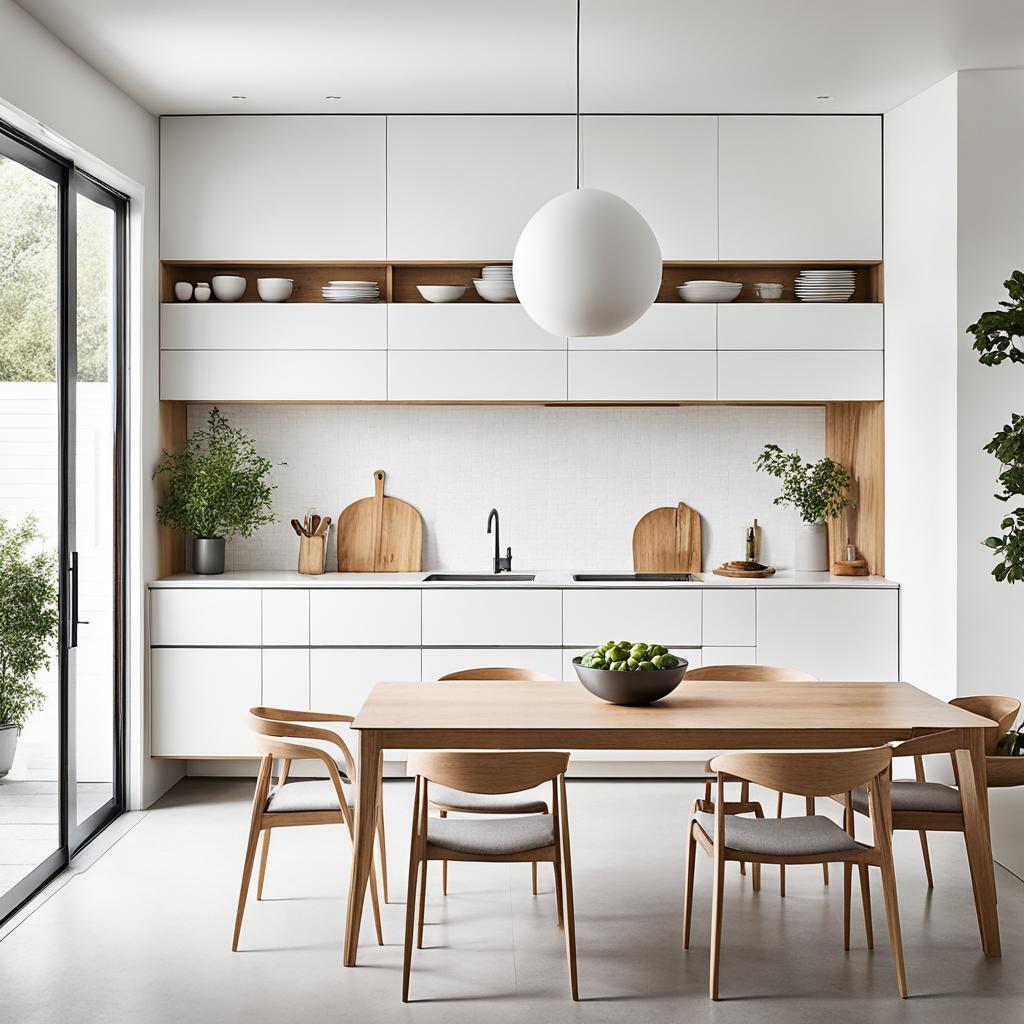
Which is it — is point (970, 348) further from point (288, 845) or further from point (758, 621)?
point (288, 845)

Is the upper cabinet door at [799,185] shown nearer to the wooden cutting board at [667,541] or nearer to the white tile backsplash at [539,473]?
the white tile backsplash at [539,473]

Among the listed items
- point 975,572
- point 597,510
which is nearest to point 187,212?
point 597,510

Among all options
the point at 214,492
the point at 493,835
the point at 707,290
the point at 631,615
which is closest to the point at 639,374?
the point at 707,290

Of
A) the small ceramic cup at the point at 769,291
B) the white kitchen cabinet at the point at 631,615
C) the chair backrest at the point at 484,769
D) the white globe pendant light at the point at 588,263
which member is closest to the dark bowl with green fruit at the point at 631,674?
the chair backrest at the point at 484,769

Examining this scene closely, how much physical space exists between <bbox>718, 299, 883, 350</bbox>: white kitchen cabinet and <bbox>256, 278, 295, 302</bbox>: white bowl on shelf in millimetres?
1998

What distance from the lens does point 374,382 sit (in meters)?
5.10

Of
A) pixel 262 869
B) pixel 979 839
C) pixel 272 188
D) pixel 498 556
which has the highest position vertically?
pixel 272 188

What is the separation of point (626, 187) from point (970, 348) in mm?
1672

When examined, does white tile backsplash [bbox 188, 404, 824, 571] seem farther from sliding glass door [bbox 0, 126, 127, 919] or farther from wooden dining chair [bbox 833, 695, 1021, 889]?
wooden dining chair [bbox 833, 695, 1021, 889]

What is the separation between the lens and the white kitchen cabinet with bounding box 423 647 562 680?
16.3 feet

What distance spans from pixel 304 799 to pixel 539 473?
256cm

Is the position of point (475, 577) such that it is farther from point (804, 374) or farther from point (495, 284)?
point (804, 374)

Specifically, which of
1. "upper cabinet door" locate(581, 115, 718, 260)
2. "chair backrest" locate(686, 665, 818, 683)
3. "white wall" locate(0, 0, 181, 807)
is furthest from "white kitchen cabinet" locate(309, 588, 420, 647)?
"upper cabinet door" locate(581, 115, 718, 260)

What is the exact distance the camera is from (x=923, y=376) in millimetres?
4668
